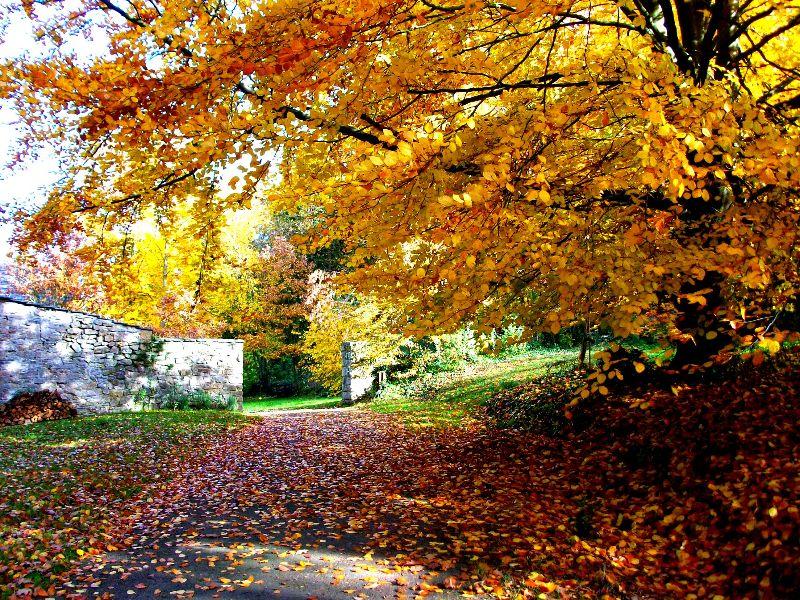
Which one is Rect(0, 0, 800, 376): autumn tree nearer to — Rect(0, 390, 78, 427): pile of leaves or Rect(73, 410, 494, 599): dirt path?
Rect(73, 410, 494, 599): dirt path

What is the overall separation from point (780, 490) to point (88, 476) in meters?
7.33

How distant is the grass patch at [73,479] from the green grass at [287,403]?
26.8ft

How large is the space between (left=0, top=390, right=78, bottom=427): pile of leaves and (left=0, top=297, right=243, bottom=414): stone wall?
9.1 inches

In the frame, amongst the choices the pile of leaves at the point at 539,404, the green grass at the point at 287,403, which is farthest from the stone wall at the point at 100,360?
the pile of leaves at the point at 539,404

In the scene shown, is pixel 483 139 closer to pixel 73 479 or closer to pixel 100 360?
pixel 73 479

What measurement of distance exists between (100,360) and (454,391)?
894 cm

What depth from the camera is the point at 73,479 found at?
6.64 m

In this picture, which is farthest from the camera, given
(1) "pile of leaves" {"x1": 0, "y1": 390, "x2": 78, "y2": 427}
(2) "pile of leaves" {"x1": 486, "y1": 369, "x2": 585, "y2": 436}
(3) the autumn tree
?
(1) "pile of leaves" {"x1": 0, "y1": 390, "x2": 78, "y2": 427}

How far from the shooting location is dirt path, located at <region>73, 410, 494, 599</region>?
13.2ft

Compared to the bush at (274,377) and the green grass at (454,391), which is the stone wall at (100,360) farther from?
the bush at (274,377)

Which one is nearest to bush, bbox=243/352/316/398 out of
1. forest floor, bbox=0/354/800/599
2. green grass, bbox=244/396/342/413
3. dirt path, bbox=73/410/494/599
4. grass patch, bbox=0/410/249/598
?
green grass, bbox=244/396/342/413

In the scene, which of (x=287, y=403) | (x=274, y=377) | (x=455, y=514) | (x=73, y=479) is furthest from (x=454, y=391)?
(x=274, y=377)

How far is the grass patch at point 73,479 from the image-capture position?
442cm

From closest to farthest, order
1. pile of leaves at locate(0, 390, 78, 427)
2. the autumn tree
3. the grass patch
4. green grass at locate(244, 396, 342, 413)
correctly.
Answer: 1. the autumn tree
2. the grass patch
3. pile of leaves at locate(0, 390, 78, 427)
4. green grass at locate(244, 396, 342, 413)
